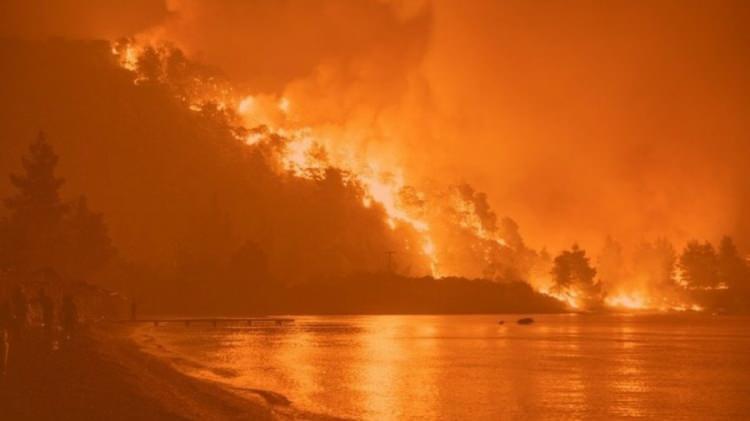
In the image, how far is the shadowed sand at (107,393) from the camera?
27.5 meters

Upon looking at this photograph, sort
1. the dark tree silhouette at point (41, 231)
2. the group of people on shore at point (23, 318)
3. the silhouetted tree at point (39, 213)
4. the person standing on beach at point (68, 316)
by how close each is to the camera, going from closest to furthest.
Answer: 1. the group of people on shore at point (23, 318)
2. the person standing on beach at point (68, 316)
3. the dark tree silhouette at point (41, 231)
4. the silhouetted tree at point (39, 213)

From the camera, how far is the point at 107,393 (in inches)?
1282

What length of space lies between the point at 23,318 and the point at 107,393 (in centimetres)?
1444

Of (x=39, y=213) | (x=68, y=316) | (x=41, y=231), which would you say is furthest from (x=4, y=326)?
(x=39, y=213)

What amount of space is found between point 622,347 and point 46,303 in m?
55.2

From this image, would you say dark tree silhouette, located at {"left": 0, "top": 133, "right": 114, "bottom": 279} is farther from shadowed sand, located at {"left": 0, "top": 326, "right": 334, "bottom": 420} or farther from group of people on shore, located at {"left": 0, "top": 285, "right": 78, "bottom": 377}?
shadowed sand, located at {"left": 0, "top": 326, "right": 334, "bottom": 420}

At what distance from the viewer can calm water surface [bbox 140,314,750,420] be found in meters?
38.8

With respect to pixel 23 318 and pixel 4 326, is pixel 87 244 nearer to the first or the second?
pixel 23 318

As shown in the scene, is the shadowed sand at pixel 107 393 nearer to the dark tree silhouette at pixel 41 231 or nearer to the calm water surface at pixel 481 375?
the calm water surface at pixel 481 375

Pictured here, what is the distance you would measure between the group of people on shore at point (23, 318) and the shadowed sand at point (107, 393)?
0.99 m

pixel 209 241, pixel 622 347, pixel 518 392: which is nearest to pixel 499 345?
pixel 622 347

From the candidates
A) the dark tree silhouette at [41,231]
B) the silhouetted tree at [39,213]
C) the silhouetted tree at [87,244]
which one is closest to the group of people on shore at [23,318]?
the dark tree silhouette at [41,231]

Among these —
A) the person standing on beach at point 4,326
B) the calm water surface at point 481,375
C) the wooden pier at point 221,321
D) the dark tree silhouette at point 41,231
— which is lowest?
the calm water surface at point 481,375

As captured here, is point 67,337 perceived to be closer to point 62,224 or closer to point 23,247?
point 23,247
